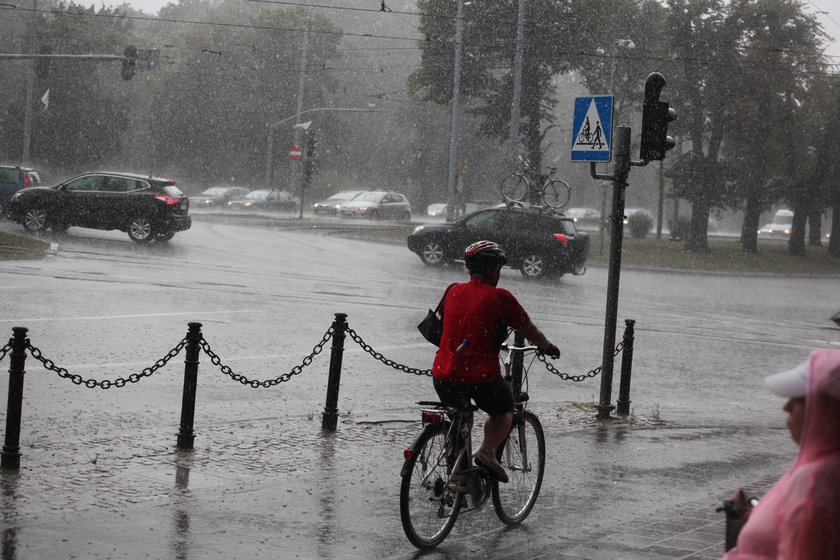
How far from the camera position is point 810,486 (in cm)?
245

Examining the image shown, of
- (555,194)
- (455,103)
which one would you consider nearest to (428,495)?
(555,194)

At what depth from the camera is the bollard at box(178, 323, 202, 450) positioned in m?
7.85

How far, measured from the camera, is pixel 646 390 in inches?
492

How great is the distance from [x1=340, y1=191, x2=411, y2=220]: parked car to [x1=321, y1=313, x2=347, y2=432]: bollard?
48.4 meters

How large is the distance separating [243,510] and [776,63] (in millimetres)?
44727

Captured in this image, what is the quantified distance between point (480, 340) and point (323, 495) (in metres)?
1.55

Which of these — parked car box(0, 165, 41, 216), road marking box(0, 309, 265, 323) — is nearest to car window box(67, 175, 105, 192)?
parked car box(0, 165, 41, 216)

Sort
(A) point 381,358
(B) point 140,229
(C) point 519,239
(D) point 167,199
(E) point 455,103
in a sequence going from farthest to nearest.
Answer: (E) point 455,103
(D) point 167,199
(B) point 140,229
(C) point 519,239
(A) point 381,358

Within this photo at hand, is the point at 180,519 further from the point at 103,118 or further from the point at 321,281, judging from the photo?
the point at 103,118

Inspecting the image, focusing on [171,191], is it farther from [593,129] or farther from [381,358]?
[381,358]

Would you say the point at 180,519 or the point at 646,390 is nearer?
the point at 180,519

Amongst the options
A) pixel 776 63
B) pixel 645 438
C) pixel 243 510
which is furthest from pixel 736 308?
pixel 776 63

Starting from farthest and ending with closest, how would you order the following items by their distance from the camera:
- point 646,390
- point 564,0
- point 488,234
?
point 564,0, point 488,234, point 646,390

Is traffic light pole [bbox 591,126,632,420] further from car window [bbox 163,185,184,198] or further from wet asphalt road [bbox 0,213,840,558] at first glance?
car window [bbox 163,185,184,198]
